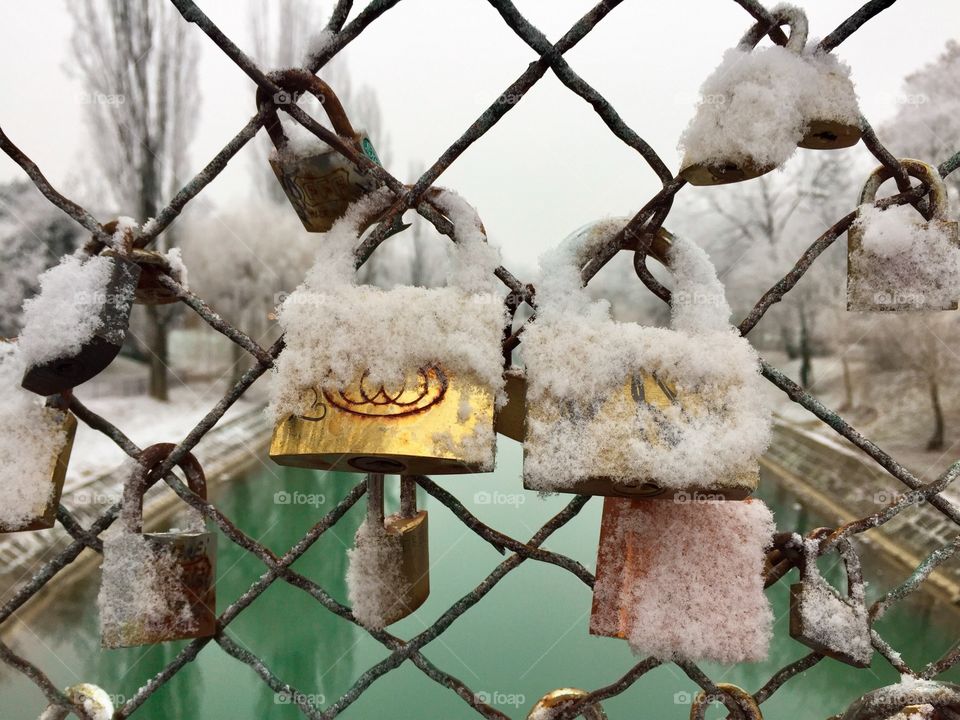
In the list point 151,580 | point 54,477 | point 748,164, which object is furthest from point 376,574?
point 748,164

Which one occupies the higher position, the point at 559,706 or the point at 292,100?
the point at 292,100

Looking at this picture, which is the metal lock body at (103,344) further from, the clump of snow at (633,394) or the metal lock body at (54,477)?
the clump of snow at (633,394)

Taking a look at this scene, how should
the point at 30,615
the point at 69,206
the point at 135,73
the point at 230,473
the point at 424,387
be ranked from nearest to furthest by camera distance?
the point at 424,387
the point at 69,206
the point at 30,615
the point at 135,73
the point at 230,473

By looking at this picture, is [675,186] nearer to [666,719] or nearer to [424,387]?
[424,387]

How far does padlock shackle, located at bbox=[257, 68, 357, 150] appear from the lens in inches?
17.9

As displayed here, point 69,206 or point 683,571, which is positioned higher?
point 69,206

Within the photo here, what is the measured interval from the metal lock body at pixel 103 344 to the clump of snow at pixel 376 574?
0.25m

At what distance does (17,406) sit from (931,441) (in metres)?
1.82

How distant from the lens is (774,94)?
42cm

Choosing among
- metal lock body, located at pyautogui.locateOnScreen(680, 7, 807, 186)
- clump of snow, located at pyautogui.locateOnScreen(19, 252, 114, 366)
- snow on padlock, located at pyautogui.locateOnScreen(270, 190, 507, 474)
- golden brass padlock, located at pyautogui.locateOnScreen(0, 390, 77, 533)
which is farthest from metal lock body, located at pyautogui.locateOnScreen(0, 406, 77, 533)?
metal lock body, located at pyautogui.locateOnScreen(680, 7, 807, 186)

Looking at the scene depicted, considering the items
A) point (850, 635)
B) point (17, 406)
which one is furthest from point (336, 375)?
point (850, 635)

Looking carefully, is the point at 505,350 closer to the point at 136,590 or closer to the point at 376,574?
the point at 376,574

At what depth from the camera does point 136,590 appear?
0.47 m

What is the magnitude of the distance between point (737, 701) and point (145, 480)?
57cm
